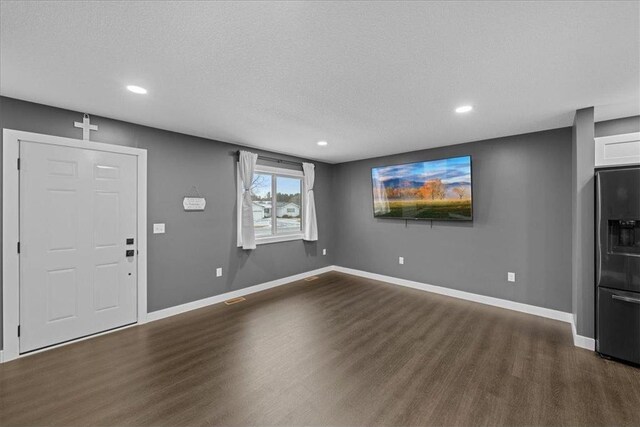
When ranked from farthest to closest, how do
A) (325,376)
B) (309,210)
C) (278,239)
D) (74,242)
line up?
(309,210)
(278,239)
(74,242)
(325,376)

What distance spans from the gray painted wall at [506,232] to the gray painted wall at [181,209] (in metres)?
2.88

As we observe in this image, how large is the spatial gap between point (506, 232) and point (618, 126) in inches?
66.8

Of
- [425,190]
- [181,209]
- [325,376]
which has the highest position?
[425,190]

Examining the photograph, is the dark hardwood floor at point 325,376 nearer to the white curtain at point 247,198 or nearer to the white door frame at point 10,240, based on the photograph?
the white door frame at point 10,240

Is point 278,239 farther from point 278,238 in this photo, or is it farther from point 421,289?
point 421,289

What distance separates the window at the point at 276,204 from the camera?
481 centimetres

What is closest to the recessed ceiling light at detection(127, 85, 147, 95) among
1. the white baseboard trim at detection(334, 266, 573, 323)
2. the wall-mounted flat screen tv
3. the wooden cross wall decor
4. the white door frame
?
the wooden cross wall decor

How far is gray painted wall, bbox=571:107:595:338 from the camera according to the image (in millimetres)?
2734

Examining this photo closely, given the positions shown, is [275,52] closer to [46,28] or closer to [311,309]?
[46,28]

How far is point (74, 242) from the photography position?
2.90m

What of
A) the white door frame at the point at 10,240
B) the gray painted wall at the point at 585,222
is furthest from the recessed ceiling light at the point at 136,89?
the gray painted wall at the point at 585,222

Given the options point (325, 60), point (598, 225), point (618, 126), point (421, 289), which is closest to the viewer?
point (325, 60)

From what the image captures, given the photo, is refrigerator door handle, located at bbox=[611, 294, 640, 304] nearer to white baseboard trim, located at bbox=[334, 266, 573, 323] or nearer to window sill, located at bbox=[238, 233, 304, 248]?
white baseboard trim, located at bbox=[334, 266, 573, 323]

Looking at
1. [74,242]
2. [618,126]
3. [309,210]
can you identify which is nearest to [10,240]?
[74,242]
